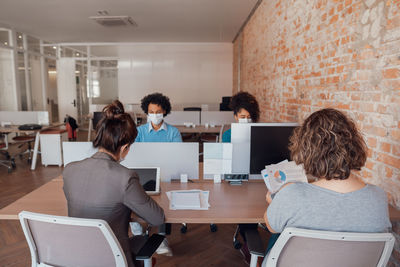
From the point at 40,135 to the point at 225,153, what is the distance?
15.4 ft

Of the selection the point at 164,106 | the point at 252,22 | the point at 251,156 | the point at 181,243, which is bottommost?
the point at 181,243

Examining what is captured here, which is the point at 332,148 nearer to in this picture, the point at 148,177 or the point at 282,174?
the point at 282,174

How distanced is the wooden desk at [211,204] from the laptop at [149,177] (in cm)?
8

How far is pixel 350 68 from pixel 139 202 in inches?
72.2

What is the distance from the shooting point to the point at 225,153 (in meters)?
2.22

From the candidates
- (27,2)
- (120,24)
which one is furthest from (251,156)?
(120,24)

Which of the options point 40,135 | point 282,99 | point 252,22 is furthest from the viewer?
point 252,22

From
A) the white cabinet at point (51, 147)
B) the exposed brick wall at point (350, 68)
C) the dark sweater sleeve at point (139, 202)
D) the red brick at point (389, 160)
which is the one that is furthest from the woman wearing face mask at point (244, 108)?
the white cabinet at point (51, 147)

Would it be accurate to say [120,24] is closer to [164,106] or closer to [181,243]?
[164,106]

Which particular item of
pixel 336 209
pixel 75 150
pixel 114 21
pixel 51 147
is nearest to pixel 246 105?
pixel 75 150

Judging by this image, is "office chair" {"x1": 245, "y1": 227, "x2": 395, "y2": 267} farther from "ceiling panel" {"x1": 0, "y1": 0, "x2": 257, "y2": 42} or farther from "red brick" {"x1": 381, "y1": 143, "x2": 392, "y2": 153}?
"ceiling panel" {"x1": 0, "y1": 0, "x2": 257, "y2": 42}

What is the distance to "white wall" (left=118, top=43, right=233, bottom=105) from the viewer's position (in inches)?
409

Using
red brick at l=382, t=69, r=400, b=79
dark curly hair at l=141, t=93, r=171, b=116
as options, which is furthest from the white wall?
red brick at l=382, t=69, r=400, b=79

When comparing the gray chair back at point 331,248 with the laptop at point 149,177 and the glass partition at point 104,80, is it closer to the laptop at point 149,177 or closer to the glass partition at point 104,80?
the laptop at point 149,177
